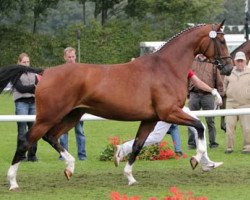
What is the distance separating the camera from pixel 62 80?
949cm

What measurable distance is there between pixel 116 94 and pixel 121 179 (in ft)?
4.61

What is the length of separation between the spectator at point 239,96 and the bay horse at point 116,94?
3.56 meters

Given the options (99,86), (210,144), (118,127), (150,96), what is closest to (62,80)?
(99,86)

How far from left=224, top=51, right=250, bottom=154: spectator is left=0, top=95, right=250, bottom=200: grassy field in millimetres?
303

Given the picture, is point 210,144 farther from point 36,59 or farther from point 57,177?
point 36,59

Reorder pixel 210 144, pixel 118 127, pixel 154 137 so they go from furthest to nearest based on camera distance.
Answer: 1. pixel 118 127
2. pixel 210 144
3. pixel 154 137

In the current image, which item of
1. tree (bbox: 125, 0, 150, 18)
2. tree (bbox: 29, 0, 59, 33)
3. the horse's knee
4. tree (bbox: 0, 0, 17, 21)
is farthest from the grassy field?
tree (bbox: 125, 0, 150, 18)

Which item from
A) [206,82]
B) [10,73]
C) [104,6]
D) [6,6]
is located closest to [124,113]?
[10,73]

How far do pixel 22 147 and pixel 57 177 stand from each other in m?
1.10

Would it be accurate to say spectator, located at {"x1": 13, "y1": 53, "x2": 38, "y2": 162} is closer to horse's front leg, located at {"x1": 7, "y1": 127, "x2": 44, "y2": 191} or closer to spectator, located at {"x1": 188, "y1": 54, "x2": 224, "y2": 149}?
horse's front leg, located at {"x1": 7, "y1": 127, "x2": 44, "y2": 191}

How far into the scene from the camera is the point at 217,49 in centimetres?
1021

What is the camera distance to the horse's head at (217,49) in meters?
10.2

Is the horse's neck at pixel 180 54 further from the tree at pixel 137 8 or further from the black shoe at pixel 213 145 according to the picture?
the tree at pixel 137 8

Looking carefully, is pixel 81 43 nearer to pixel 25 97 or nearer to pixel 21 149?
pixel 25 97
